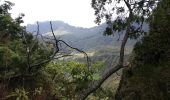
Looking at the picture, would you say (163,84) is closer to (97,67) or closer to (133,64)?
(133,64)

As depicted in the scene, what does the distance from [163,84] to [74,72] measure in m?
8.36

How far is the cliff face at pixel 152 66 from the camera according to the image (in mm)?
12344

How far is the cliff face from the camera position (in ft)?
40.5

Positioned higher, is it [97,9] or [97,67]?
[97,9]

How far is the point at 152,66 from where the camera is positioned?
13664 millimetres

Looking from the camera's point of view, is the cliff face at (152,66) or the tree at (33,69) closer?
the cliff face at (152,66)

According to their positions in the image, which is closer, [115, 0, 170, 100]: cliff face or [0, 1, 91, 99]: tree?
[115, 0, 170, 100]: cliff face

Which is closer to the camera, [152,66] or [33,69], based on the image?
[152,66]

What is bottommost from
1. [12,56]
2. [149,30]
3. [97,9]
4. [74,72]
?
[74,72]

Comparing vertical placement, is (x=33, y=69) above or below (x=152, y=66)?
below

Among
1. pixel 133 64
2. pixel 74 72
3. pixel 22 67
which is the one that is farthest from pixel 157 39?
pixel 74 72

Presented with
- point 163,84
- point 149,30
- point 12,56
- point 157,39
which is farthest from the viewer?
point 12,56

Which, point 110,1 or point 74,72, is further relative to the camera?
point 74,72

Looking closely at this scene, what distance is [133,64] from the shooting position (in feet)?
49.8
